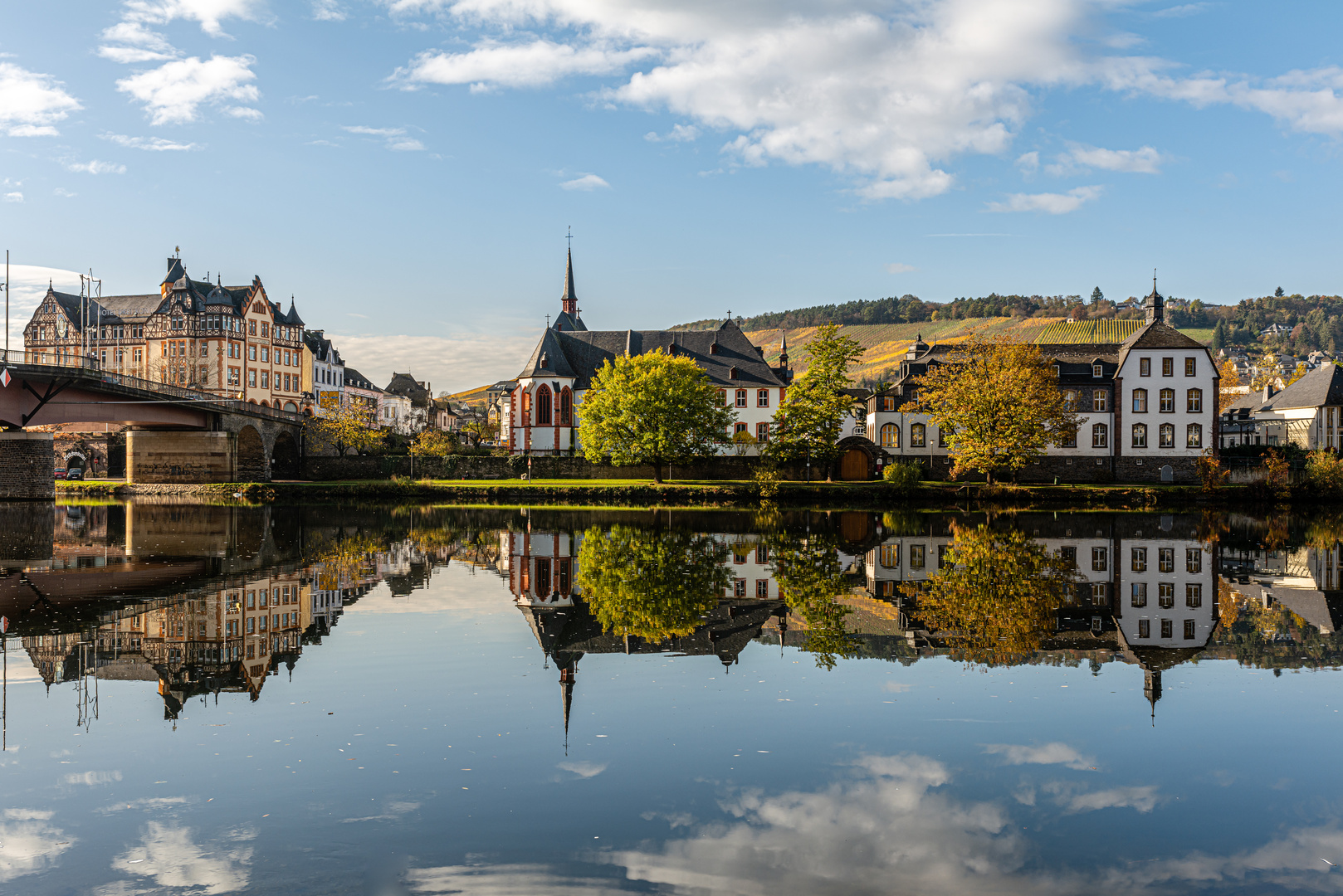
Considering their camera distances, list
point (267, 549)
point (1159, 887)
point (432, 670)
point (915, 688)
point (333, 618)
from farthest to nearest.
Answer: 1. point (267, 549)
2. point (333, 618)
3. point (432, 670)
4. point (915, 688)
5. point (1159, 887)

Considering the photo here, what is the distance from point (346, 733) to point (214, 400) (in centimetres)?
5987

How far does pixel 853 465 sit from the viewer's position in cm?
6556

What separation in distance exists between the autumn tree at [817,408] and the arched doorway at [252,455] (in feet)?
128

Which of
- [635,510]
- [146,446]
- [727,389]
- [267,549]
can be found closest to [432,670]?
[267,549]

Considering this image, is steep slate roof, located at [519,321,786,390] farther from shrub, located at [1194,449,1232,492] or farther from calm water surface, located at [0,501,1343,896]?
calm water surface, located at [0,501,1343,896]

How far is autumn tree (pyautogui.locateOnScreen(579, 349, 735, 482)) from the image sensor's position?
6066 centimetres

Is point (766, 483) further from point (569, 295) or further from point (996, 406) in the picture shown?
point (569, 295)

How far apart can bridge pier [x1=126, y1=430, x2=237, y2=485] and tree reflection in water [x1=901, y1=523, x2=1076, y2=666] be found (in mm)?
54030

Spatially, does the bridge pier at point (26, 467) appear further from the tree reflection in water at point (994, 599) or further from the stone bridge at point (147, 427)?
the tree reflection in water at point (994, 599)

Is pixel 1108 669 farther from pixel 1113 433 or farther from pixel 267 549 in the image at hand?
pixel 1113 433

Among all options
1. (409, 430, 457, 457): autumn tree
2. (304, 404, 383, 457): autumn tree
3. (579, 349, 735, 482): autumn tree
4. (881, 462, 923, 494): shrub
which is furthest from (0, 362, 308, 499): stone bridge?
(881, 462, 923, 494): shrub

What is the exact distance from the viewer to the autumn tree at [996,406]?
5509 centimetres

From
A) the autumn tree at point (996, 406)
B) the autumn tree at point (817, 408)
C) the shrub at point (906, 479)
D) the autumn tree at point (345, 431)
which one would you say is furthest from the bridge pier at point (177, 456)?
the autumn tree at point (996, 406)

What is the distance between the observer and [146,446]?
212 ft
